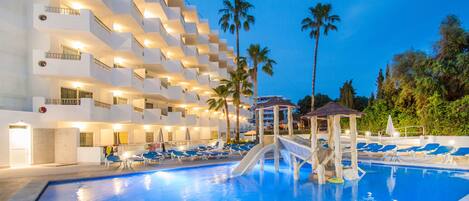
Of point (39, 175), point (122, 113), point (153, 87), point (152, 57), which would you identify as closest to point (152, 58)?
point (152, 57)

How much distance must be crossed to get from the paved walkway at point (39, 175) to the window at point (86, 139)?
3.30m

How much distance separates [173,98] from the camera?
31281mm

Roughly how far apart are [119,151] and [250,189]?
10035mm

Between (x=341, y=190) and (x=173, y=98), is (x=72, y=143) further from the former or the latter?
(x=341, y=190)

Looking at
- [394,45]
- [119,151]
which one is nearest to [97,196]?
[119,151]

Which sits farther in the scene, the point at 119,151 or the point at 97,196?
the point at 119,151

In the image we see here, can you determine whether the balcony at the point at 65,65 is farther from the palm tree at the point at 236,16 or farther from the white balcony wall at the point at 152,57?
the palm tree at the point at 236,16

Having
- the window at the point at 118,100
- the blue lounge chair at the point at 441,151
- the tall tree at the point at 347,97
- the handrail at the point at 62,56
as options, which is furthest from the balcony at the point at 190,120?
the blue lounge chair at the point at 441,151

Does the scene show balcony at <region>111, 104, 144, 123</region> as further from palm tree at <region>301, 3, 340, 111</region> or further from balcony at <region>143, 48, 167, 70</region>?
palm tree at <region>301, 3, 340, 111</region>

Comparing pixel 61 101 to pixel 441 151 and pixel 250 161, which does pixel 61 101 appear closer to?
pixel 250 161

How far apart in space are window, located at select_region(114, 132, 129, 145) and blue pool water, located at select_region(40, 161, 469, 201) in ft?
29.0

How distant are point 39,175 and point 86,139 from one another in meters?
6.25

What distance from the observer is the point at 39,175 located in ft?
50.3

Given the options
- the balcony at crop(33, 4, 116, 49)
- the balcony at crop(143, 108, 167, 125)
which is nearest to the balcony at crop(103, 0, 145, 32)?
the balcony at crop(33, 4, 116, 49)
